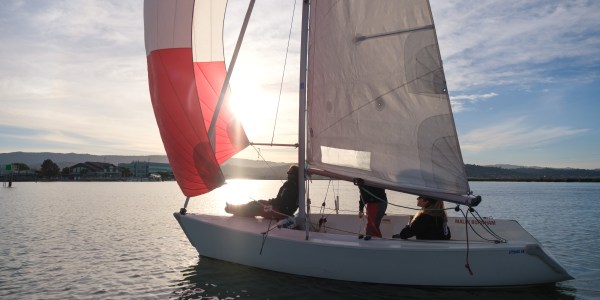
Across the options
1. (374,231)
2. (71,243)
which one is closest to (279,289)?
(374,231)

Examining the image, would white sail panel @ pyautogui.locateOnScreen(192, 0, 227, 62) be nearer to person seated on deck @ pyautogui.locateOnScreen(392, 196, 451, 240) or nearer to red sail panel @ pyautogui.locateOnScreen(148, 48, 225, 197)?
red sail panel @ pyautogui.locateOnScreen(148, 48, 225, 197)

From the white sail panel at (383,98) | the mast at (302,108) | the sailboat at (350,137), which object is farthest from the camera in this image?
the mast at (302,108)

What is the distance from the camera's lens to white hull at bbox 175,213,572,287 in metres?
7.69

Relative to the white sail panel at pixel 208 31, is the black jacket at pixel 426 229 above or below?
below

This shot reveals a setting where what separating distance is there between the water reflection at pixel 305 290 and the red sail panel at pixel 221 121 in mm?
2648

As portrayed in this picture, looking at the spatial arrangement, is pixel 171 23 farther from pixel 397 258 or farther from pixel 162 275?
pixel 397 258

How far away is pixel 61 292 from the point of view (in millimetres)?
8711

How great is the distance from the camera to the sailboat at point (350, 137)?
25.9ft

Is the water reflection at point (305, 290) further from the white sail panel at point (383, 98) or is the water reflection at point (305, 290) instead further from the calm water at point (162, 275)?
the white sail panel at point (383, 98)

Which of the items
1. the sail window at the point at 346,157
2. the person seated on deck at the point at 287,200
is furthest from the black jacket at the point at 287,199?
the sail window at the point at 346,157

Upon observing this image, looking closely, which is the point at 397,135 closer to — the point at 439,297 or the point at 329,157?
the point at 329,157

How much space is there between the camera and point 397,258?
7.90 metres

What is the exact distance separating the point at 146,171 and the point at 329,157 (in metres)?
179

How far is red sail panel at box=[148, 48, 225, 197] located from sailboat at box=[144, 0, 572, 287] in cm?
2
